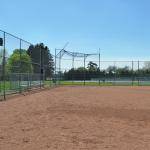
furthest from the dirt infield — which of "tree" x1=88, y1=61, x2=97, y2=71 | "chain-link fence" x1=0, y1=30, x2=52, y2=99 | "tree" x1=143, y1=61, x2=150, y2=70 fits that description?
"tree" x1=143, y1=61, x2=150, y2=70

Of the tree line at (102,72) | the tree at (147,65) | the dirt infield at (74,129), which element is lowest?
the dirt infield at (74,129)

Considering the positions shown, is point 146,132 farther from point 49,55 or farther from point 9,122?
point 49,55

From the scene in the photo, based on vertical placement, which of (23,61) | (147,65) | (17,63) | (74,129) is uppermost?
(147,65)

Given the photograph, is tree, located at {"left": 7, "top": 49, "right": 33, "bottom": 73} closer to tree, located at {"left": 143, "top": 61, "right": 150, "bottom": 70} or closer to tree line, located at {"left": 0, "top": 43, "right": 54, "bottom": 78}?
tree line, located at {"left": 0, "top": 43, "right": 54, "bottom": 78}

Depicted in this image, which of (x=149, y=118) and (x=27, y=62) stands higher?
(x=27, y=62)

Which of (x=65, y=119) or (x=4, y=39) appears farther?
(x=4, y=39)

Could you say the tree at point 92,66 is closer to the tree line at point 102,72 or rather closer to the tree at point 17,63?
the tree line at point 102,72

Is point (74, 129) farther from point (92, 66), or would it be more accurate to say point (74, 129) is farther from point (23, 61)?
point (92, 66)

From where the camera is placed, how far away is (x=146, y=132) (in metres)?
9.53

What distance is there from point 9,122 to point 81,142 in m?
3.29

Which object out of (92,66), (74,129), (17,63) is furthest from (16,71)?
(92,66)

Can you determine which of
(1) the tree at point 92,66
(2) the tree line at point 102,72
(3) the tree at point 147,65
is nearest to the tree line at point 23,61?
(1) the tree at point 92,66

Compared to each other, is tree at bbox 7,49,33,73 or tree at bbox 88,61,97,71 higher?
tree at bbox 88,61,97,71

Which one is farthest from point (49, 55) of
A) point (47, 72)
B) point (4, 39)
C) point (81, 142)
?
point (81, 142)
